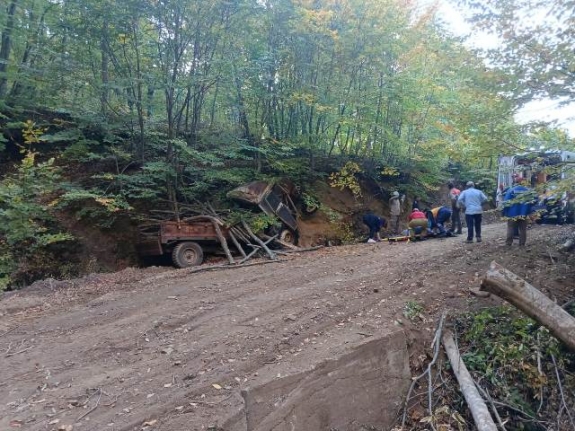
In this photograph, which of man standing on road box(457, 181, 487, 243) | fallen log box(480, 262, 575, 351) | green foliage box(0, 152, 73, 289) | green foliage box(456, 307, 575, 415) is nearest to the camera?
green foliage box(456, 307, 575, 415)

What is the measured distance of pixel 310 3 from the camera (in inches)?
483

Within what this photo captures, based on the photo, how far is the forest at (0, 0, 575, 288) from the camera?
23.2ft

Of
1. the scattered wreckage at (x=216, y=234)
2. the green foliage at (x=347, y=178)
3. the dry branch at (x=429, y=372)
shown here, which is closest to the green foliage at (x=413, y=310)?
the dry branch at (x=429, y=372)

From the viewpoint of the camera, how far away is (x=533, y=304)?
202 inches

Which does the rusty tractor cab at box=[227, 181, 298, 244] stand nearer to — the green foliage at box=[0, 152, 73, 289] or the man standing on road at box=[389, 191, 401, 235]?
the man standing on road at box=[389, 191, 401, 235]

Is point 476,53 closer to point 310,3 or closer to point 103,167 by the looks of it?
point 310,3

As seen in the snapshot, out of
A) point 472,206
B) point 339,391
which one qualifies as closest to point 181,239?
point 339,391

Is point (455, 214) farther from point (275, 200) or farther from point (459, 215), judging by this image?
point (275, 200)

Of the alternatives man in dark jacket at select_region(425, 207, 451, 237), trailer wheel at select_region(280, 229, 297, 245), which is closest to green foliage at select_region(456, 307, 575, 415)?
trailer wheel at select_region(280, 229, 297, 245)

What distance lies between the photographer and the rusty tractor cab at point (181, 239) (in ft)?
30.9

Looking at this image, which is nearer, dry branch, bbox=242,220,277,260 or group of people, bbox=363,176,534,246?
group of people, bbox=363,176,534,246

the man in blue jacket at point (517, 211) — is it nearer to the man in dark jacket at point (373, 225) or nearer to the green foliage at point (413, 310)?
the green foliage at point (413, 310)

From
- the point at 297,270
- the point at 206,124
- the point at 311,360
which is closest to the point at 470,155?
the point at 297,270

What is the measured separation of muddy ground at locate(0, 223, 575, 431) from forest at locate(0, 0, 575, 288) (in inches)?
97.7
